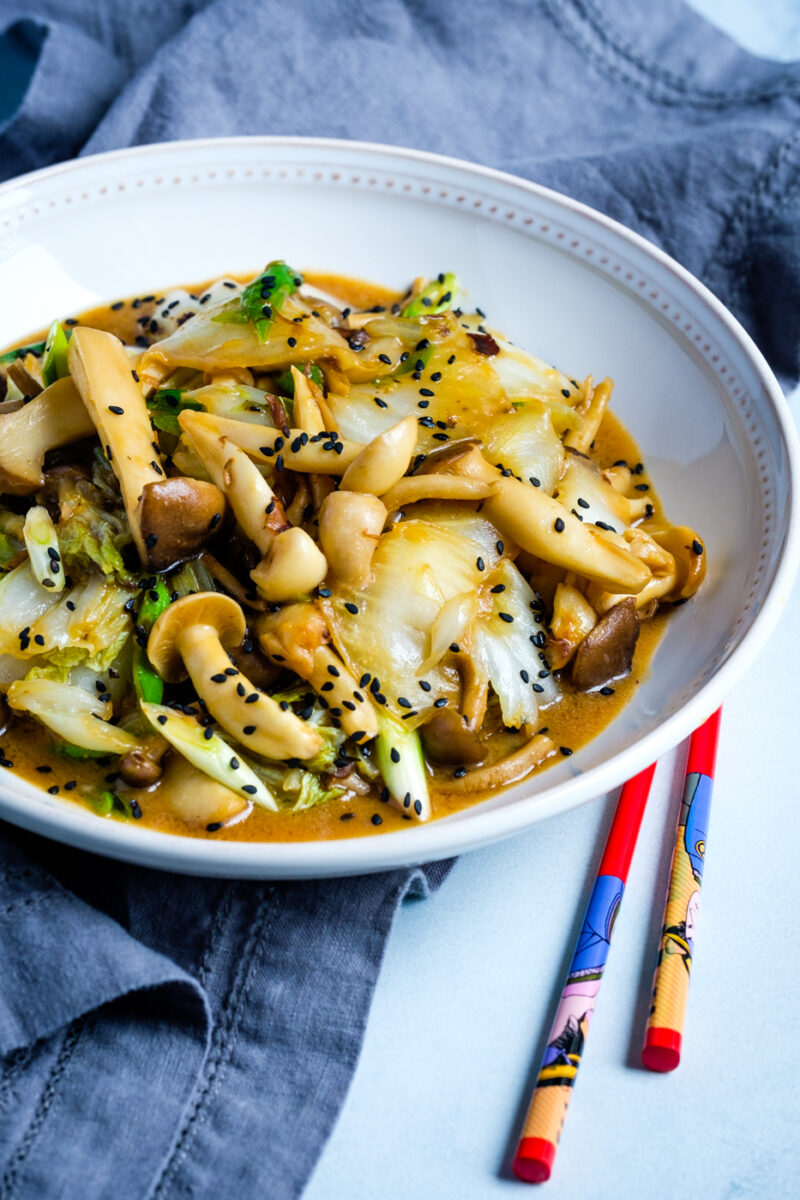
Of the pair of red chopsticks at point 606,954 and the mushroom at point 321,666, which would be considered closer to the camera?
the pair of red chopsticks at point 606,954

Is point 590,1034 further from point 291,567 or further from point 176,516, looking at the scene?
point 176,516

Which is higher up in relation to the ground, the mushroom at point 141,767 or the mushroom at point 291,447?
the mushroom at point 291,447

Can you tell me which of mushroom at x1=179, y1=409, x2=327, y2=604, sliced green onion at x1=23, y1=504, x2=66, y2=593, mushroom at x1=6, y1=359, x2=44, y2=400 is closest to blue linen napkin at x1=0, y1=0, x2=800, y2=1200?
sliced green onion at x1=23, y1=504, x2=66, y2=593

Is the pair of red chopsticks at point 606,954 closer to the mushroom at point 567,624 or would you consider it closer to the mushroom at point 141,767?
the mushroom at point 567,624

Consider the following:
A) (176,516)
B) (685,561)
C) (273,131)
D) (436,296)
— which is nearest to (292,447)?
(176,516)

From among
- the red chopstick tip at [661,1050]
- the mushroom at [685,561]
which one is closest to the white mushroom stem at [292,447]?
the mushroom at [685,561]

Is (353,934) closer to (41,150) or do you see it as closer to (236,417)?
(236,417)

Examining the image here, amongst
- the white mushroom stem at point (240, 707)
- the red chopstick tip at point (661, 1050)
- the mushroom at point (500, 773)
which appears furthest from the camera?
the mushroom at point (500, 773)
